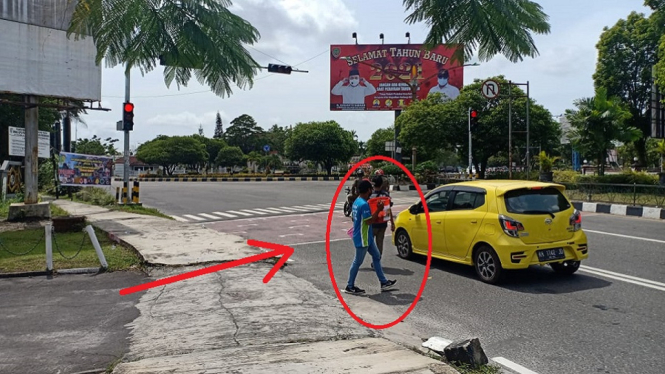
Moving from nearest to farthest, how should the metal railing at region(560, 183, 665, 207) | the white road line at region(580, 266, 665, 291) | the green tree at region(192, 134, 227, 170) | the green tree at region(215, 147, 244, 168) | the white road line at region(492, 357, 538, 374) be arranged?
the white road line at region(492, 357, 538, 374) < the white road line at region(580, 266, 665, 291) < the metal railing at region(560, 183, 665, 207) < the green tree at region(215, 147, 244, 168) < the green tree at region(192, 134, 227, 170)

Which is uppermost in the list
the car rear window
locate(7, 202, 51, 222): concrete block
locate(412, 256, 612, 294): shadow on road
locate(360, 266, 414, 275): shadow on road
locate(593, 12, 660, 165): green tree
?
locate(593, 12, 660, 165): green tree

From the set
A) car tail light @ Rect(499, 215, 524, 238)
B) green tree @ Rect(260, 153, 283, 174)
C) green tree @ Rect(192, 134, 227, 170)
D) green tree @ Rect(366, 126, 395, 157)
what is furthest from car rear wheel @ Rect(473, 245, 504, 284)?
green tree @ Rect(192, 134, 227, 170)

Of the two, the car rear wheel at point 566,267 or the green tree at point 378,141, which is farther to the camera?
the green tree at point 378,141

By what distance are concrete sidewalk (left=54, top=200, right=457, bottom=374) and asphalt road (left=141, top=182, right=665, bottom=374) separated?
2.08ft

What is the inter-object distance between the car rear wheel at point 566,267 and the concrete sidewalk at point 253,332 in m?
3.65

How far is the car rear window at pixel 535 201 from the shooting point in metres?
7.57

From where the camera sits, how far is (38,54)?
15.1 m

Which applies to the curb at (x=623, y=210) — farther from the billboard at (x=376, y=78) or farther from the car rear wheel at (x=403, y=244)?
the billboard at (x=376, y=78)

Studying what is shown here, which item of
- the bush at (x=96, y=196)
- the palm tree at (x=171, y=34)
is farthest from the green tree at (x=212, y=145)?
the palm tree at (x=171, y=34)

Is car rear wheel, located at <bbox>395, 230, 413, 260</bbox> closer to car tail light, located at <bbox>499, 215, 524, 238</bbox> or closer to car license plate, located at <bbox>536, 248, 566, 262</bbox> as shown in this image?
car tail light, located at <bbox>499, 215, 524, 238</bbox>

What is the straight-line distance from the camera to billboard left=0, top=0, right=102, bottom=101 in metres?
14.6

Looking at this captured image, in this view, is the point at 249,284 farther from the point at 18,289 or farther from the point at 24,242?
the point at 24,242

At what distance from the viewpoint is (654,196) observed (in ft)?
55.7

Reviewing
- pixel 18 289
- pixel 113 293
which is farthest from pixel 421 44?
pixel 18 289
